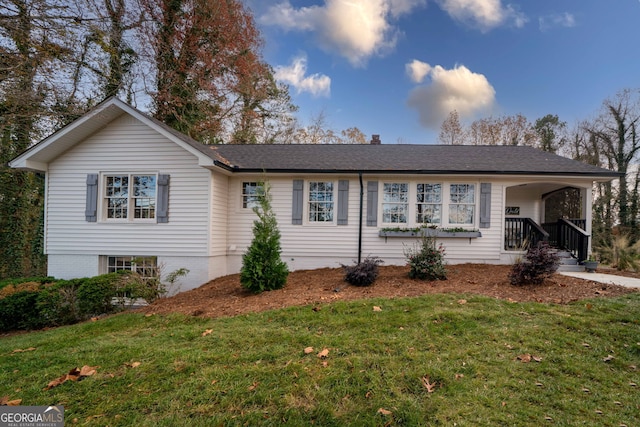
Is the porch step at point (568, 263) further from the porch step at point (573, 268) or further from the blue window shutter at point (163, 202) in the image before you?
the blue window shutter at point (163, 202)

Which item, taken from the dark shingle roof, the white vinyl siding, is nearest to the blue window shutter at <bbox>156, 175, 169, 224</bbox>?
the white vinyl siding

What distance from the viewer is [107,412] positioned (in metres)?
2.61

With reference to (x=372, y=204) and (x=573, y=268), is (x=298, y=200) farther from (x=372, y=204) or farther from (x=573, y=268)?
(x=573, y=268)

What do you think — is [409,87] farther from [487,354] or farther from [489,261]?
[487,354]

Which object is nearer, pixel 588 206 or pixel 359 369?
pixel 359 369

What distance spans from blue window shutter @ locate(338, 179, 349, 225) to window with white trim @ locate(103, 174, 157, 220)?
5.50m

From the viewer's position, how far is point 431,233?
8.84 m

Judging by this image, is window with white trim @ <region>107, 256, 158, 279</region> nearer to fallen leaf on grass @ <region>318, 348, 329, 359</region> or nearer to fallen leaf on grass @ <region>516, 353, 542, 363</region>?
fallen leaf on grass @ <region>318, 348, 329, 359</region>

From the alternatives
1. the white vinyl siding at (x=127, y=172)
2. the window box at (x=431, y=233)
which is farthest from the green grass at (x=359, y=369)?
the window box at (x=431, y=233)

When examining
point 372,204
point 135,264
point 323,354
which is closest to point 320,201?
point 372,204

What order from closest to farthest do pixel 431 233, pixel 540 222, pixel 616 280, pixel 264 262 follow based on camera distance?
pixel 264 262
pixel 616 280
pixel 431 233
pixel 540 222

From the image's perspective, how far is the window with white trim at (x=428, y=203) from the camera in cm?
913

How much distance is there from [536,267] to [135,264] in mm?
10279

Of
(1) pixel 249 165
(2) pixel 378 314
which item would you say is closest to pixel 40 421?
(2) pixel 378 314
